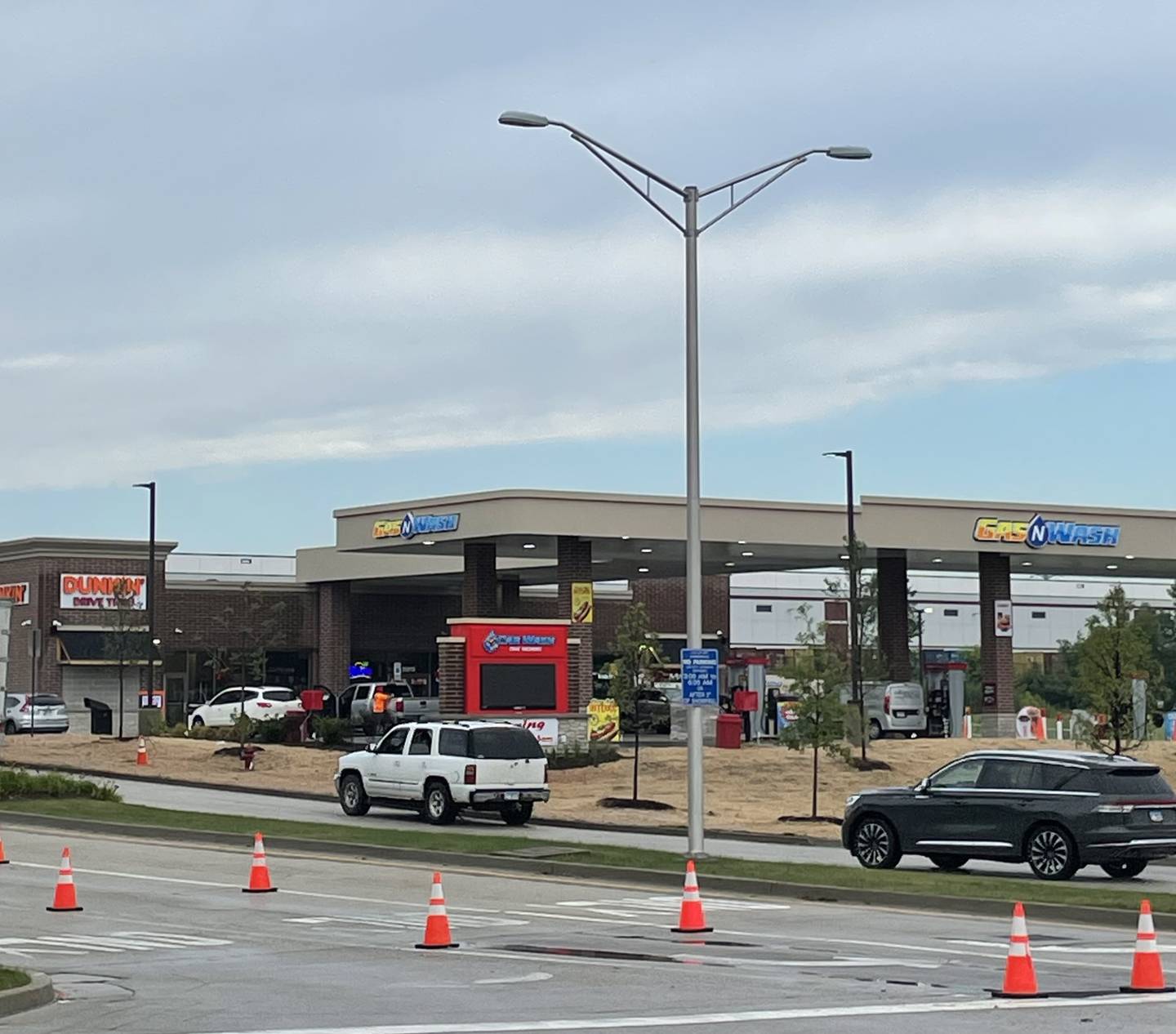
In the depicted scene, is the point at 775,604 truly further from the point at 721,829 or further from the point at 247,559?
the point at 721,829

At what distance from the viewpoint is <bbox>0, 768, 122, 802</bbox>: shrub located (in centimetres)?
3597

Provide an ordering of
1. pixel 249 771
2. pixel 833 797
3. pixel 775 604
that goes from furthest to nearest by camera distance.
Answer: pixel 775 604
pixel 249 771
pixel 833 797

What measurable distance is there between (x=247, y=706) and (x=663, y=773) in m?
19.5

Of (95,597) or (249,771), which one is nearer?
(249,771)

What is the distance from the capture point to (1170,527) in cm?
6331

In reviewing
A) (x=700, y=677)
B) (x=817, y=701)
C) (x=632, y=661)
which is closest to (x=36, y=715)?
(x=632, y=661)

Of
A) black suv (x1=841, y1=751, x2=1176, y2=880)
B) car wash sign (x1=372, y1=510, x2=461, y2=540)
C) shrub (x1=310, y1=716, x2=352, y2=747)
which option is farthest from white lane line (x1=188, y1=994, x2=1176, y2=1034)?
car wash sign (x1=372, y1=510, x2=461, y2=540)

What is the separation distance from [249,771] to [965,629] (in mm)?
73067

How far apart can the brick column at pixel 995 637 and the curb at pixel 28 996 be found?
49.5m

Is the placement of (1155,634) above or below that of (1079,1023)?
above

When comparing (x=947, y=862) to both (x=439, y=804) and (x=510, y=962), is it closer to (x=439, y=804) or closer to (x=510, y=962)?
(x=439, y=804)

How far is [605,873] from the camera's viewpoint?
2538cm

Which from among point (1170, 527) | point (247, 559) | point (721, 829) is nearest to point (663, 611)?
point (247, 559)

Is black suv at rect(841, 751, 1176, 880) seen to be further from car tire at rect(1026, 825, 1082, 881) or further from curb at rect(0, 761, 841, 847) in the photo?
curb at rect(0, 761, 841, 847)
